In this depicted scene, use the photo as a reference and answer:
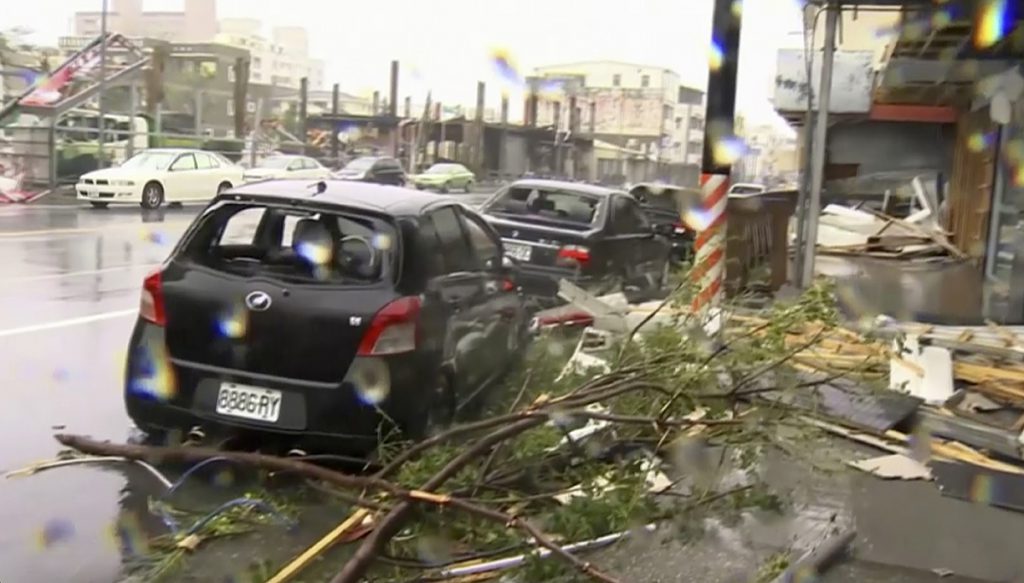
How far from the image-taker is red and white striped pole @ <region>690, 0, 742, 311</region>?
830cm

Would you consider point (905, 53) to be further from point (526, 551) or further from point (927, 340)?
point (526, 551)

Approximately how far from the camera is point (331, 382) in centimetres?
521

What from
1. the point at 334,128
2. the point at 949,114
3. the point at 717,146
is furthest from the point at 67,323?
the point at 334,128

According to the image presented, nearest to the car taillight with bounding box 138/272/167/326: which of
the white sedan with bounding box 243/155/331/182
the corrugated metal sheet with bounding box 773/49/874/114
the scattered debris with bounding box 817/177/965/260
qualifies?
the corrugated metal sheet with bounding box 773/49/874/114

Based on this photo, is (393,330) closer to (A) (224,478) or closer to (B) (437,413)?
(B) (437,413)

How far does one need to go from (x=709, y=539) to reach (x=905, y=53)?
1161cm

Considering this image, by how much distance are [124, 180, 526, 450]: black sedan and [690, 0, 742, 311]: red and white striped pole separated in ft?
10.3

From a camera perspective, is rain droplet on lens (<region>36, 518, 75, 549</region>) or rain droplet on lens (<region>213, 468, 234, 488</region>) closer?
rain droplet on lens (<region>36, 518, 75, 549</region>)

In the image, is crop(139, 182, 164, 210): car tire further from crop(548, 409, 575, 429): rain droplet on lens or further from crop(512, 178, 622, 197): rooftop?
crop(548, 409, 575, 429): rain droplet on lens

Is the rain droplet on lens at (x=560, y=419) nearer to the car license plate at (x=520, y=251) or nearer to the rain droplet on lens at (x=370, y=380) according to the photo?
the rain droplet on lens at (x=370, y=380)

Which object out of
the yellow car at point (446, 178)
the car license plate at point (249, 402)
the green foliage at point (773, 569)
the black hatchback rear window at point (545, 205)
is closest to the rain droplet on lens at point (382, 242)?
the car license plate at point (249, 402)

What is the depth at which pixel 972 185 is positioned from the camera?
18.5 meters

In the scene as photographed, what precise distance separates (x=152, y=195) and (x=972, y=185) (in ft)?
56.6

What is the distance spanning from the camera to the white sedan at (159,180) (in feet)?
75.1
